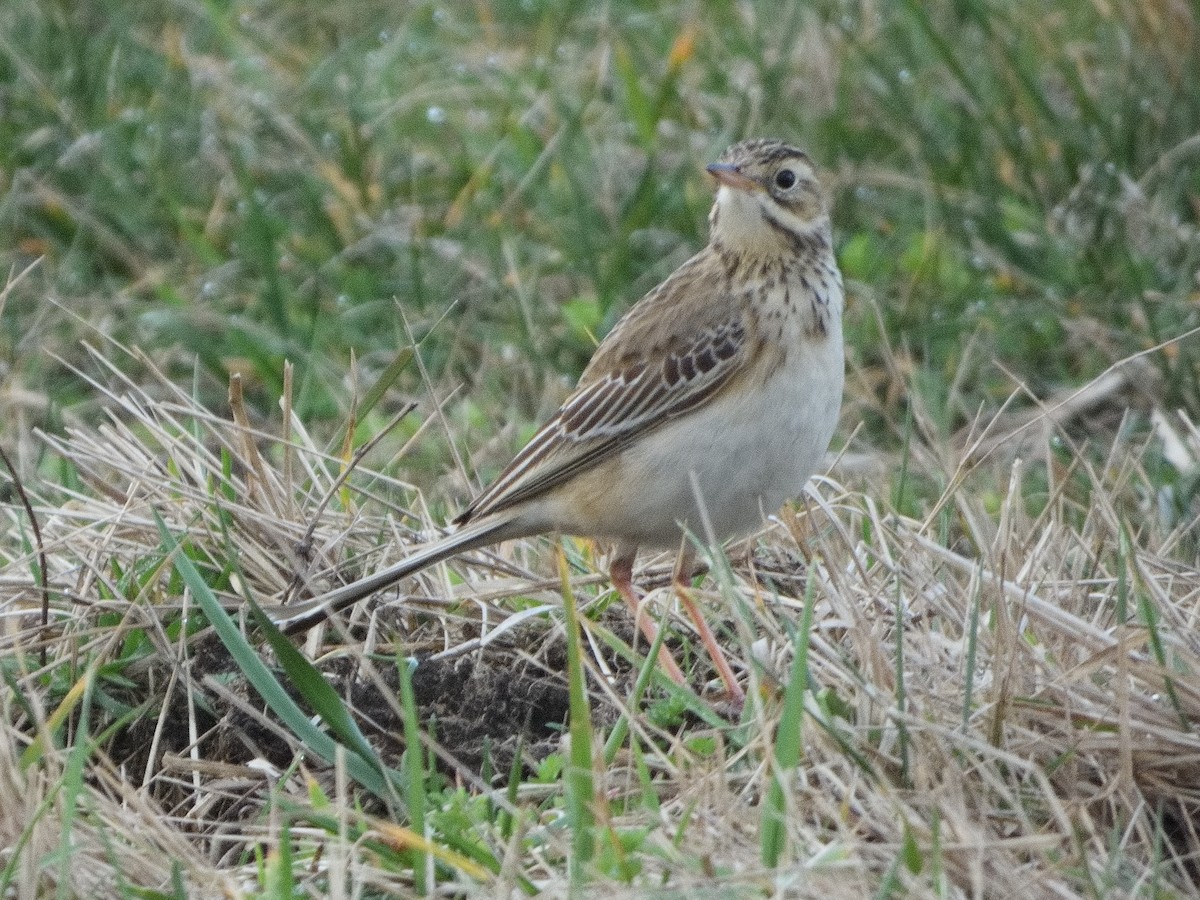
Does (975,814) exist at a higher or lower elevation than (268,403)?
higher

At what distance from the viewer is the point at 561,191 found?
8.81 meters

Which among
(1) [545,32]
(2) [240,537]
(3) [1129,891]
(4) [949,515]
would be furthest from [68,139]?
(3) [1129,891]

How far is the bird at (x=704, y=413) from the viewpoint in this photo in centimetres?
519

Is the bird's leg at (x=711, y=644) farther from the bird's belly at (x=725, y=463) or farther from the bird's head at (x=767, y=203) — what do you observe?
the bird's head at (x=767, y=203)

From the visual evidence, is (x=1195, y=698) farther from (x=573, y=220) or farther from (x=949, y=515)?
(x=573, y=220)

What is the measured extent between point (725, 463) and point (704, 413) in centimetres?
20

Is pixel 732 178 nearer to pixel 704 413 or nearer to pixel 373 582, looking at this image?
pixel 704 413

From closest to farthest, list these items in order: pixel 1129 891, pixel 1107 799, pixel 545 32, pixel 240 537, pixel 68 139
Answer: pixel 1129 891, pixel 1107 799, pixel 240 537, pixel 68 139, pixel 545 32

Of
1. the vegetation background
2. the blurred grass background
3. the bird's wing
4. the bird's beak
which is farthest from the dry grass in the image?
the blurred grass background

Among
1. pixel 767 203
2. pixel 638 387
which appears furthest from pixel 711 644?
pixel 767 203

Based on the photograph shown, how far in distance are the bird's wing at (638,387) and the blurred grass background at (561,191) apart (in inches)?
71.4

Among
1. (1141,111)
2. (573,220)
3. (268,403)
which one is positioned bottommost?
(268,403)

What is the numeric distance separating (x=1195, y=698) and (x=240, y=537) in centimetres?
248

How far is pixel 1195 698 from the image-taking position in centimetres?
423
